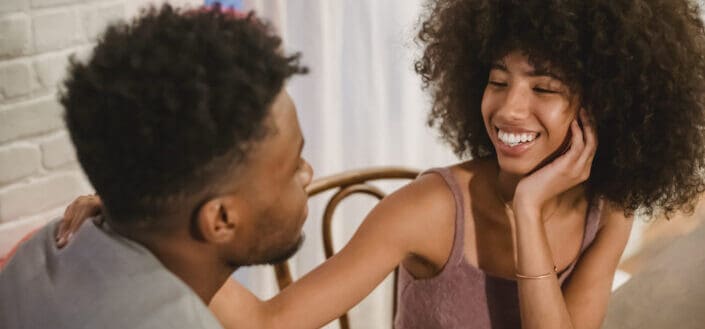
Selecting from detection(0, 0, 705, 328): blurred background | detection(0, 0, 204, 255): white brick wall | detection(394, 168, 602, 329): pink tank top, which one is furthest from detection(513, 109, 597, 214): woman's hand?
detection(0, 0, 204, 255): white brick wall

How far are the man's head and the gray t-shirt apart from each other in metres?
0.05

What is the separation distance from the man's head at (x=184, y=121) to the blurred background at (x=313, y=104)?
0.99m


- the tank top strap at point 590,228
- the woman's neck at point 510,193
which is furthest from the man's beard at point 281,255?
the tank top strap at point 590,228

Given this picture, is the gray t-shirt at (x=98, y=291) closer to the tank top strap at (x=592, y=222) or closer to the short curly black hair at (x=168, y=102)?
the short curly black hair at (x=168, y=102)

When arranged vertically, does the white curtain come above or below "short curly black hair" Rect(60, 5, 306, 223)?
below

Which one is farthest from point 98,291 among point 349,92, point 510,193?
point 349,92

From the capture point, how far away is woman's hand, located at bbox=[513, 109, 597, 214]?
1.65m

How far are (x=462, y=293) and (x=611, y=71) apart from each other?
463mm

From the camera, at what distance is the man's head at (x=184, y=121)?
1021mm

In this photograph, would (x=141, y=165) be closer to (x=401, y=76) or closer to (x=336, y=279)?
(x=336, y=279)

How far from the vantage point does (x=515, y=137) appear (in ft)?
5.22

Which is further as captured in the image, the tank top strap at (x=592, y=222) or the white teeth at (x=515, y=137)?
the tank top strap at (x=592, y=222)

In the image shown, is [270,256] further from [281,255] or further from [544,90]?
[544,90]

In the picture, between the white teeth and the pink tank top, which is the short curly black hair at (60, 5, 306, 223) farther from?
the pink tank top
